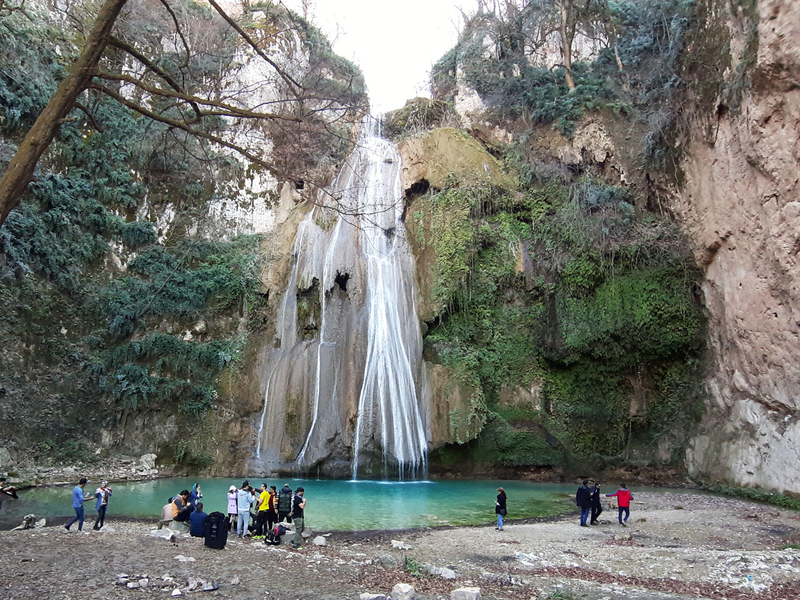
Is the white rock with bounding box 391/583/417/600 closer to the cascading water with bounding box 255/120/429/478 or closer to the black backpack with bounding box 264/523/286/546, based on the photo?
the black backpack with bounding box 264/523/286/546

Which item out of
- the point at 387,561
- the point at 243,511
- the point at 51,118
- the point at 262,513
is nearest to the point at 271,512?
the point at 262,513

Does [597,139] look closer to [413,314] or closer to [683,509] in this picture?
[413,314]

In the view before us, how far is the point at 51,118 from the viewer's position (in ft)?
16.1

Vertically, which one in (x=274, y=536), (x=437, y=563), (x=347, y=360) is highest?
(x=347, y=360)

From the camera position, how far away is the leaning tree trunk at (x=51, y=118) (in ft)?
15.2

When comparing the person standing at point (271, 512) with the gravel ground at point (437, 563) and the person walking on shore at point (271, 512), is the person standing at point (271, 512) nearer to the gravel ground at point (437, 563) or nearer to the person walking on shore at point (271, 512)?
the person walking on shore at point (271, 512)

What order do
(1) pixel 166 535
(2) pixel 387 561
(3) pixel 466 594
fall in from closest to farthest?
(3) pixel 466 594 < (2) pixel 387 561 < (1) pixel 166 535

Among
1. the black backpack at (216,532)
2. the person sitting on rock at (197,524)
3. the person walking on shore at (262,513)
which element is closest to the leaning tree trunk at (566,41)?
the person walking on shore at (262,513)

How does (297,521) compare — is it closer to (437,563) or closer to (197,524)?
(197,524)

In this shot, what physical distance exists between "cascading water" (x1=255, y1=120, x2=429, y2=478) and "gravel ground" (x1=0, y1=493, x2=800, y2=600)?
23.7 ft

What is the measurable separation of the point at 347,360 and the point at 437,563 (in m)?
11.1

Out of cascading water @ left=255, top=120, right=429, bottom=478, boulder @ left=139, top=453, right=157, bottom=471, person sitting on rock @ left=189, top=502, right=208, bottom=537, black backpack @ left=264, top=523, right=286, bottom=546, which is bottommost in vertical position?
black backpack @ left=264, top=523, right=286, bottom=546

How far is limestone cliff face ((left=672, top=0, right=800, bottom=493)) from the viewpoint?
1189 centimetres

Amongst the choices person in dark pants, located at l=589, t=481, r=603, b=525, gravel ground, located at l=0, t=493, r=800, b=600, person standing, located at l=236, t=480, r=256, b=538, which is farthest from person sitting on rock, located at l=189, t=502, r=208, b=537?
person in dark pants, located at l=589, t=481, r=603, b=525
